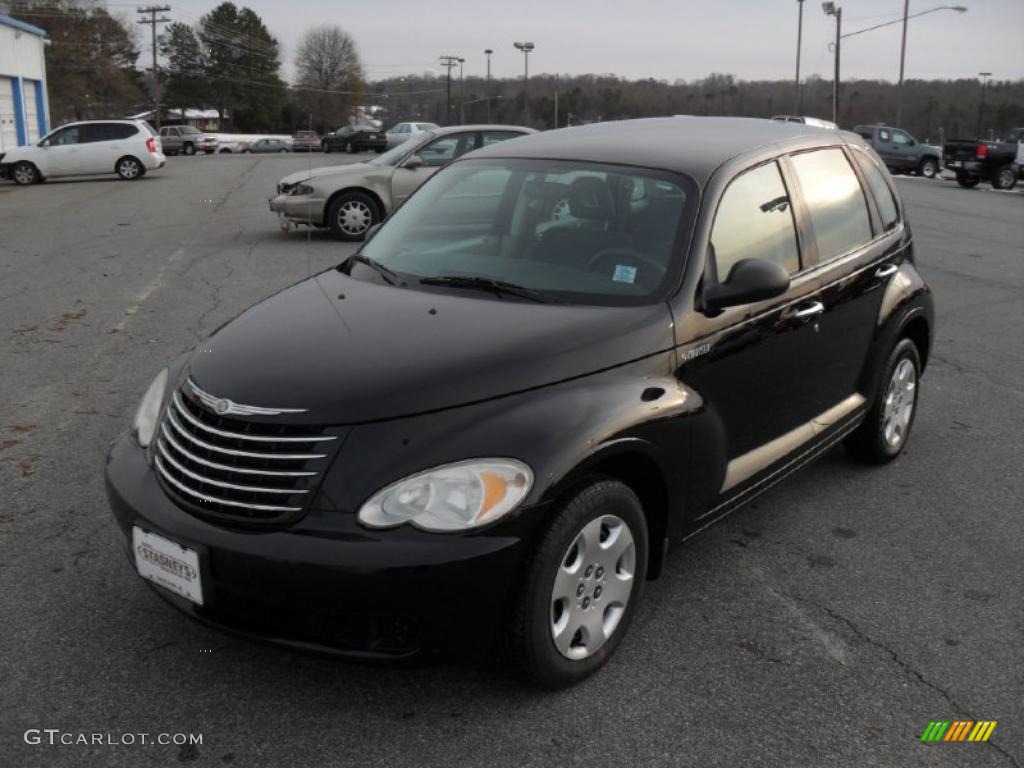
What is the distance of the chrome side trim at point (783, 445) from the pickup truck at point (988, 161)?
28.3 meters

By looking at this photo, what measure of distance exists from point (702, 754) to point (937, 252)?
12.7 m

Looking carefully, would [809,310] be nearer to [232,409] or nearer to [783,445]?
[783,445]

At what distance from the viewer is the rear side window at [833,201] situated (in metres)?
4.38

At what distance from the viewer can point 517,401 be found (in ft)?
9.71

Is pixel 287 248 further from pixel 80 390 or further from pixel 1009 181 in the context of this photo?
pixel 1009 181

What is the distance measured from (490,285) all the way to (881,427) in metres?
2.43

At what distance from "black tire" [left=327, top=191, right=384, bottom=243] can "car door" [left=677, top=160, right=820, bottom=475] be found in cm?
1030

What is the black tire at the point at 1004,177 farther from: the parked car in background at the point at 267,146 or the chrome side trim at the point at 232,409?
the parked car in background at the point at 267,146

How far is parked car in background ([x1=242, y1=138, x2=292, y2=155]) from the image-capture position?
72188 mm

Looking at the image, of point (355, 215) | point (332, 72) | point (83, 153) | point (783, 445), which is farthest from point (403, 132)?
point (332, 72)

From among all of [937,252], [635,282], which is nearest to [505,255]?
[635,282]

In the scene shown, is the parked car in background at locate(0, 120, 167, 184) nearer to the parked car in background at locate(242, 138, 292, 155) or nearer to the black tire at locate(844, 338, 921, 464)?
the black tire at locate(844, 338, 921, 464)

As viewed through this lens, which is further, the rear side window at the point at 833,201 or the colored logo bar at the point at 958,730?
the rear side window at the point at 833,201

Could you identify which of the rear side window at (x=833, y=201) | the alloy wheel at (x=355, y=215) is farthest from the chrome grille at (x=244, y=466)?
the alloy wheel at (x=355, y=215)
